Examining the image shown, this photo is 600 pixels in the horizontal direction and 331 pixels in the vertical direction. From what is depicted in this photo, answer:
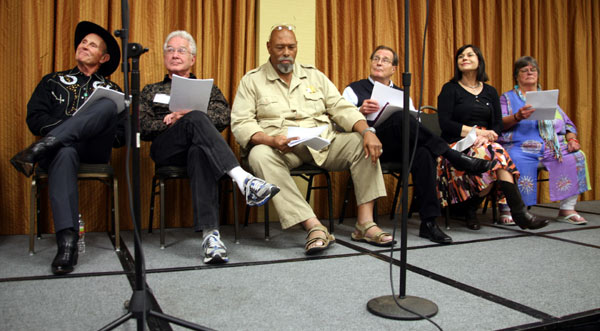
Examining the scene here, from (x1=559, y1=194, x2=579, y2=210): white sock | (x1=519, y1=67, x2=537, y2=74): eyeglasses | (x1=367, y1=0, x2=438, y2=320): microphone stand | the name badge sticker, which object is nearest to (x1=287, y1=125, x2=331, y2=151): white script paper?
the name badge sticker

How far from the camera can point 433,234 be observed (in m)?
2.39

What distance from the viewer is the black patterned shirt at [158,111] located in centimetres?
240

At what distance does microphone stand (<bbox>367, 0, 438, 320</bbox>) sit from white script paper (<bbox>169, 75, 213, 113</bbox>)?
3.70ft

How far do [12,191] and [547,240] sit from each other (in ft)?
9.34

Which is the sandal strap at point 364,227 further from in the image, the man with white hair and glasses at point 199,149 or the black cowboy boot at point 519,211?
the black cowboy boot at point 519,211

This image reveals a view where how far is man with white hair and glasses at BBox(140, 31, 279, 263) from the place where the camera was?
6.51 ft

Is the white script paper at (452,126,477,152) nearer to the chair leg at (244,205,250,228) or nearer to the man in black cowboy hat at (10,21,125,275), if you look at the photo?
the chair leg at (244,205,250,228)

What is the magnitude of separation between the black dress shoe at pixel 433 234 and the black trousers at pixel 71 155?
5.34 ft

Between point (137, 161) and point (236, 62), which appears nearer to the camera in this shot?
point (137, 161)

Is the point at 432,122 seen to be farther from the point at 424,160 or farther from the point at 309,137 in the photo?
the point at 309,137

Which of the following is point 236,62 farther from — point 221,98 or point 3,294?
point 3,294

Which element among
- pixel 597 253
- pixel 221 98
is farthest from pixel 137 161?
pixel 597 253

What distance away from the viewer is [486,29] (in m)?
3.88

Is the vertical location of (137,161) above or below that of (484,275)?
above
